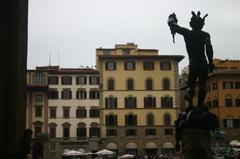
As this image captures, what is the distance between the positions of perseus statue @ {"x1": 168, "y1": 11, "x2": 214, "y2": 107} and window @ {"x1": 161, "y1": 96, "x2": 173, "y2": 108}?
184 feet

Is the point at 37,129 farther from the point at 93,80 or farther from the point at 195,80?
the point at 195,80

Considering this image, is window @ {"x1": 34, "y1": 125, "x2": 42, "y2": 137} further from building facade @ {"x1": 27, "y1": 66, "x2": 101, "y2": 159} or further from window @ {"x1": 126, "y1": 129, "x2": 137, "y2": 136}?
window @ {"x1": 126, "y1": 129, "x2": 137, "y2": 136}

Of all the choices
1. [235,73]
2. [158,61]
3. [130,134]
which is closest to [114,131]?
[130,134]

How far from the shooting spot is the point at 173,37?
1223cm

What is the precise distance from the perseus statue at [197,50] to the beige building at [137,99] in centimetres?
5418

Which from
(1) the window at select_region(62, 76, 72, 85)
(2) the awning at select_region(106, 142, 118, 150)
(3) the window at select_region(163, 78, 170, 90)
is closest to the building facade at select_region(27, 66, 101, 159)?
(1) the window at select_region(62, 76, 72, 85)

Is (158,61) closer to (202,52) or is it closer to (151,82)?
(151,82)

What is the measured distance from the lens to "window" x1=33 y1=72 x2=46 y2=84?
217 feet

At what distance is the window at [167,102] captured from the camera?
224 ft

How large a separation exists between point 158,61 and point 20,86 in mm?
58003

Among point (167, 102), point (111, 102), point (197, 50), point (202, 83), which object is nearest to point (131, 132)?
point (111, 102)

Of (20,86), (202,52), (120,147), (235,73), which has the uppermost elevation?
(235,73)

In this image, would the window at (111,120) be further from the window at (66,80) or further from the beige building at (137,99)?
the window at (66,80)

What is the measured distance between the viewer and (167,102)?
68.2m
